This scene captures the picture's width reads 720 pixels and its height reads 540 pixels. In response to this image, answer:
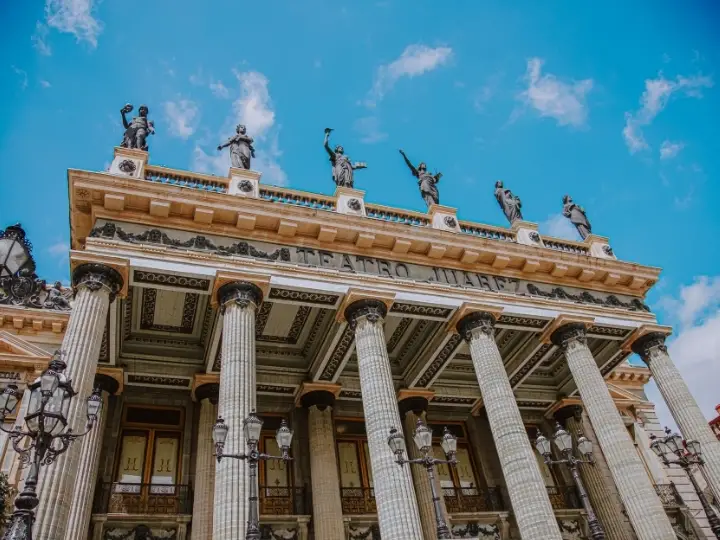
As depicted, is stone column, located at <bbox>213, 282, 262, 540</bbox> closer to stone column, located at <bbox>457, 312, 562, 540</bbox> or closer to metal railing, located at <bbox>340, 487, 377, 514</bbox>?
stone column, located at <bbox>457, 312, 562, 540</bbox>

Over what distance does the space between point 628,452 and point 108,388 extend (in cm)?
1312

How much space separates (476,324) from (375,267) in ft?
9.88

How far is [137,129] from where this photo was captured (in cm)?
1500

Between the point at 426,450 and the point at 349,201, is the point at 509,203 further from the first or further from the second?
the point at 426,450

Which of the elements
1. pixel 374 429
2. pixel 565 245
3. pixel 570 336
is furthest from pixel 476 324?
pixel 565 245

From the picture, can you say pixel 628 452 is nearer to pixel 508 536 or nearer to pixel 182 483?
pixel 508 536

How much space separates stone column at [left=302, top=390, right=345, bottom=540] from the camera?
14.5m

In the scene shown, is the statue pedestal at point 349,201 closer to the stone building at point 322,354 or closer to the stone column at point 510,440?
the stone building at point 322,354

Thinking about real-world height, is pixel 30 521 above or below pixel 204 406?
below

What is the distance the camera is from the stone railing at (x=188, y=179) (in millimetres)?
14102

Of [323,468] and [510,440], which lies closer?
[510,440]

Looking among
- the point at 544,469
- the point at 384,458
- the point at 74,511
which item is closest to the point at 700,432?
the point at 544,469

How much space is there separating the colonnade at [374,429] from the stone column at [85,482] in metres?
0.03

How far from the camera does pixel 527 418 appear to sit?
2031 centimetres
